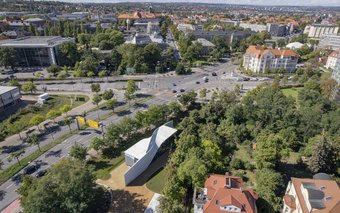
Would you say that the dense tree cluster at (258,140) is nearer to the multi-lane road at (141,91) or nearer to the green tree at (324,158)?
the green tree at (324,158)

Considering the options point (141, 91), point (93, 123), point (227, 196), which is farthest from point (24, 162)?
point (141, 91)

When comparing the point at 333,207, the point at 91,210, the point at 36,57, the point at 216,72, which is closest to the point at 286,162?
the point at 333,207

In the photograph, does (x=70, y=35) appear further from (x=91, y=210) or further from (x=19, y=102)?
(x=91, y=210)

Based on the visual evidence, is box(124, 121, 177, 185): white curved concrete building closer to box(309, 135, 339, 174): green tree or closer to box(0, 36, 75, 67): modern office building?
box(309, 135, 339, 174): green tree

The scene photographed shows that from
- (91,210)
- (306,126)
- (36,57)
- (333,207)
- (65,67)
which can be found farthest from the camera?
(36,57)

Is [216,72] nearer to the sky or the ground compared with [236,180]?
nearer to the ground

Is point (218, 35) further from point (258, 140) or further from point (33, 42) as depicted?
point (258, 140)

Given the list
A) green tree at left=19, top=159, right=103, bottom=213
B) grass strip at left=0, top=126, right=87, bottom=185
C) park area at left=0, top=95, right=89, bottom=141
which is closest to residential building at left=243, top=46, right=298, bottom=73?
park area at left=0, top=95, right=89, bottom=141
